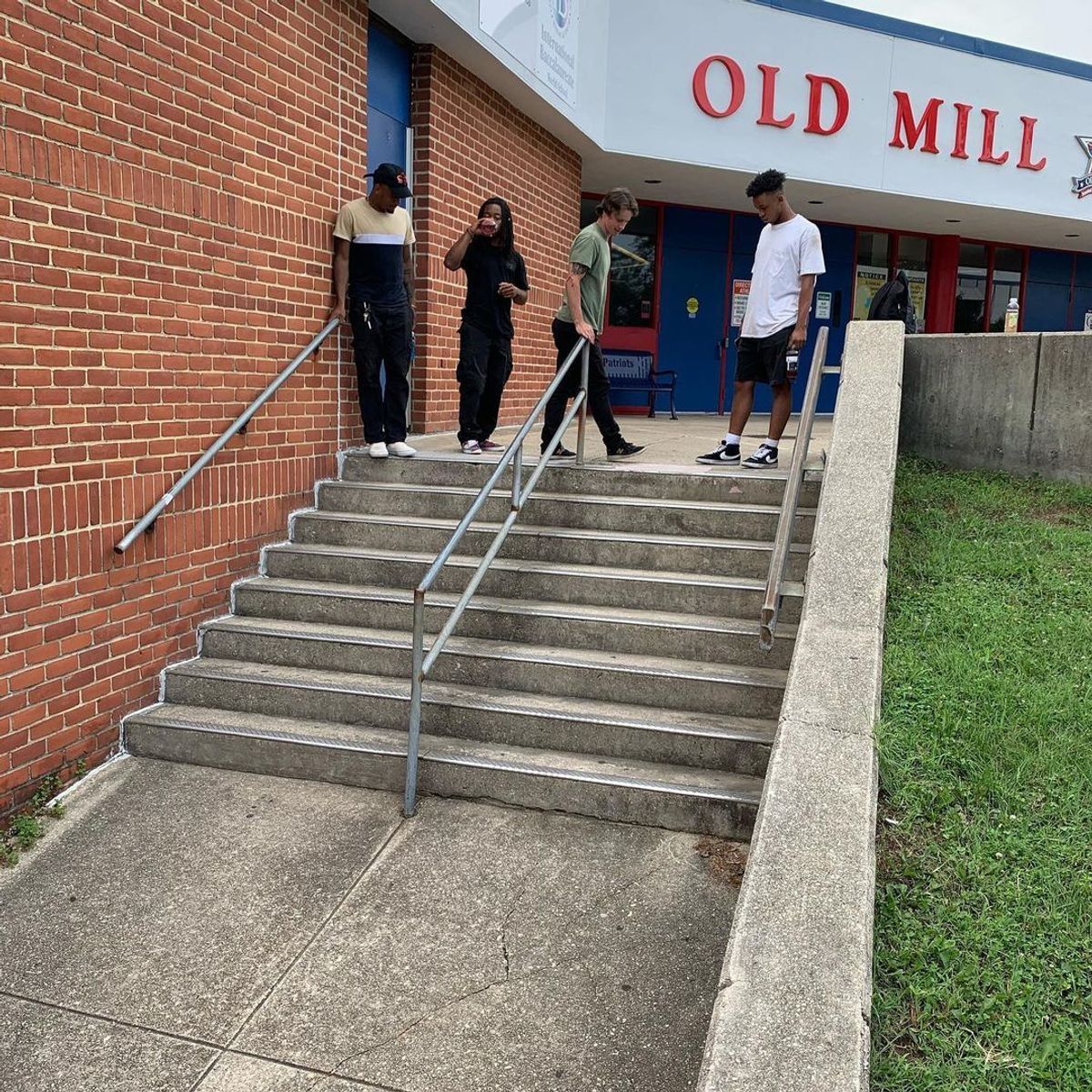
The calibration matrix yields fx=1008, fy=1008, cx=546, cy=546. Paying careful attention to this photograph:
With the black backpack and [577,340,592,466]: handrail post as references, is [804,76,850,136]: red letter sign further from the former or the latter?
[577,340,592,466]: handrail post

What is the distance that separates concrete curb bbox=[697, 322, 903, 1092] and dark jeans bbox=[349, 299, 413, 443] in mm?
2769

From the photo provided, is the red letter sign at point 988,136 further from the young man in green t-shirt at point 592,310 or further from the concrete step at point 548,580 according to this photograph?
the concrete step at point 548,580

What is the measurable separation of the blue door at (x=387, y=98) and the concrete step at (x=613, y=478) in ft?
7.49

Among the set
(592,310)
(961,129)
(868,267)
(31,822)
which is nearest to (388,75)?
(592,310)

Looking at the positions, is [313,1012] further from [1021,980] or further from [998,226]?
[998,226]

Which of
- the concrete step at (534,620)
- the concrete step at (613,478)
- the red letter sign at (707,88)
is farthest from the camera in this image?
the red letter sign at (707,88)

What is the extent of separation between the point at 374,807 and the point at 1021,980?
245 centimetres

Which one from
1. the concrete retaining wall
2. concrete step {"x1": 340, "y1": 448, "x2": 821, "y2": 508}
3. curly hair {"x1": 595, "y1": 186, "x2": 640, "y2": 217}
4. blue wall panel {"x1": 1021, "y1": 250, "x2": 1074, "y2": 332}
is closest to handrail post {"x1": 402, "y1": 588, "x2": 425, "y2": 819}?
concrete step {"x1": 340, "y1": 448, "x2": 821, "y2": 508}

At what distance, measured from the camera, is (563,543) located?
5340 mm

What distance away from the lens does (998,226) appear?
14.9m

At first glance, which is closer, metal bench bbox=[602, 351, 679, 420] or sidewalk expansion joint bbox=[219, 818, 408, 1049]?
sidewalk expansion joint bbox=[219, 818, 408, 1049]

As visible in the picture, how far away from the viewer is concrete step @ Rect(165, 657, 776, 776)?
13.4 feet

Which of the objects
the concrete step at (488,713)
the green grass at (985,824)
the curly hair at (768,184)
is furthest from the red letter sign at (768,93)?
the concrete step at (488,713)

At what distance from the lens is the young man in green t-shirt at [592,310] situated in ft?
20.0
